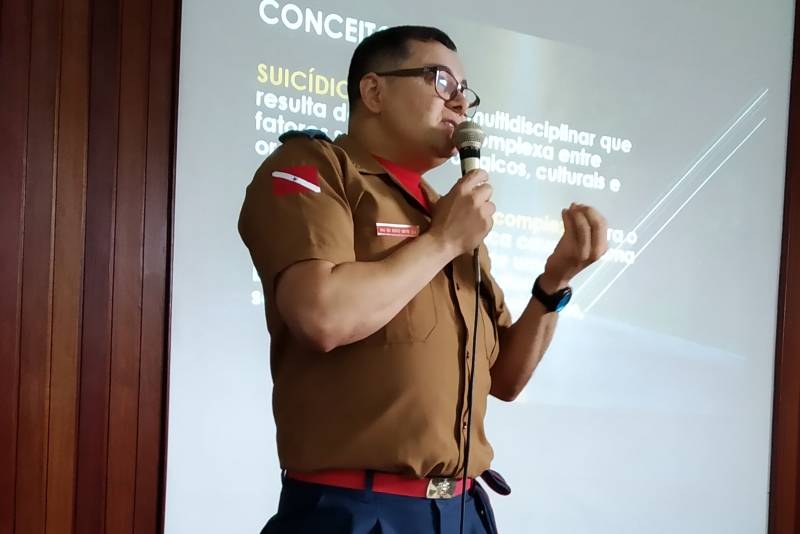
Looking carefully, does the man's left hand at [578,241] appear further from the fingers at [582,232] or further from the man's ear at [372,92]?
the man's ear at [372,92]

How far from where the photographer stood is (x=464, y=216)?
103 cm

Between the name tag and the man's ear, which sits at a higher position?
the man's ear

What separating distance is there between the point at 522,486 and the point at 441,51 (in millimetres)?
1744

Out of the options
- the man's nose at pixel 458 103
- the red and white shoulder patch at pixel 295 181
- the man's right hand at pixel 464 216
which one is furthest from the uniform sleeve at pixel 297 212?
the man's nose at pixel 458 103

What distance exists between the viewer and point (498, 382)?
4.33 ft

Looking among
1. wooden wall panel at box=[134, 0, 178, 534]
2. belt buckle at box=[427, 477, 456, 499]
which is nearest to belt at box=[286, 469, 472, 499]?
belt buckle at box=[427, 477, 456, 499]

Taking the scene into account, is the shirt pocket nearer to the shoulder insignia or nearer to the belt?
the belt

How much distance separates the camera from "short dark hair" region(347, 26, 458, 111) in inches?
47.2

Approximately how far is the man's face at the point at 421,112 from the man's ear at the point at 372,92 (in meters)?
0.01

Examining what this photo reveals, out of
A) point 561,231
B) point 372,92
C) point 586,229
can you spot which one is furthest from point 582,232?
point 561,231

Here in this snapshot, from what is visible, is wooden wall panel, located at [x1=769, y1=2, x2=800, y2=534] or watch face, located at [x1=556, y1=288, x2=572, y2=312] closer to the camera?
watch face, located at [x1=556, y1=288, x2=572, y2=312]

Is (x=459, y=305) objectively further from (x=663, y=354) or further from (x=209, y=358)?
(x=663, y=354)

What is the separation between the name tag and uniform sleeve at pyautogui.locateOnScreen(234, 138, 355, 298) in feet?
0.15

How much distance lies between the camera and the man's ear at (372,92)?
1194 mm
